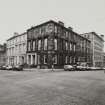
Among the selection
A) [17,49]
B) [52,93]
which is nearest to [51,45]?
[17,49]

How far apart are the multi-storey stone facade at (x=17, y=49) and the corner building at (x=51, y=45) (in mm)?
3632

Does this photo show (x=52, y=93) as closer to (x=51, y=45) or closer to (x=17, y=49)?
(x=51, y=45)

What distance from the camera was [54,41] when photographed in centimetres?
3266

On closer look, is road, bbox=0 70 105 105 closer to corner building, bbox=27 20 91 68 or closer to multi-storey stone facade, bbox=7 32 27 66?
corner building, bbox=27 20 91 68

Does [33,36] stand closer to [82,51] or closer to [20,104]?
[82,51]

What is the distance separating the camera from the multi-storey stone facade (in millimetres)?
41594

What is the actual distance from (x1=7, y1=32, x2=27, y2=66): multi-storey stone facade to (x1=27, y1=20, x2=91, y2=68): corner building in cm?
363

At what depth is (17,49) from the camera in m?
45.2

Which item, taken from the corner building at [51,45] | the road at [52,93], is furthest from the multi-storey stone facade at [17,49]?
the road at [52,93]

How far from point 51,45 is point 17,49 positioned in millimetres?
19240

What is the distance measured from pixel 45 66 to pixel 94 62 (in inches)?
1432

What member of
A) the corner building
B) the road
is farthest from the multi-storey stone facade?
the road

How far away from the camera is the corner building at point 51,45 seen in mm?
32094

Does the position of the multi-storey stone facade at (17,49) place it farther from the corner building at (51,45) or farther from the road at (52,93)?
the road at (52,93)
